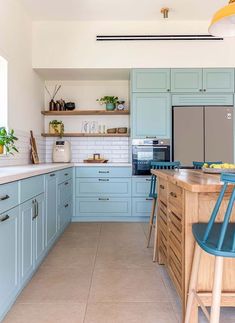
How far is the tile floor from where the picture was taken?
73.2 inches

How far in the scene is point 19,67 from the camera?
3789 mm

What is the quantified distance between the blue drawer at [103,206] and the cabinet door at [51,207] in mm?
1173

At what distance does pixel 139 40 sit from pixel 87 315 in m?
3.73

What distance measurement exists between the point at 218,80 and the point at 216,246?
142 inches

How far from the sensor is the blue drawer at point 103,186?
4.43 m

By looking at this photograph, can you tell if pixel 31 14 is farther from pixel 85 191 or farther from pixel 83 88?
pixel 85 191

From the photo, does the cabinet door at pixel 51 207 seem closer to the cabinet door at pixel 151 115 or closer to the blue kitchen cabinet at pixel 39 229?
the blue kitchen cabinet at pixel 39 229

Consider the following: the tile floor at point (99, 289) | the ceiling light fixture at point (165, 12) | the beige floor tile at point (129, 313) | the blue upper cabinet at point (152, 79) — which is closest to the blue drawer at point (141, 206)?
the tile floor at point (99, 289)

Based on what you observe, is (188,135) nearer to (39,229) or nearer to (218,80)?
(218,80)

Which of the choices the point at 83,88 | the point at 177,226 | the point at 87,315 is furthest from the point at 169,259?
the point at 83,88

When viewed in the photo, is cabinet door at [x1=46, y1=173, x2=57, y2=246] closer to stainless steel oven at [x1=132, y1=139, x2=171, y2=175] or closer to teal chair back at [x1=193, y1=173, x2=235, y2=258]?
stainless steel oven at [x1=132, y1=139, x2=171, y2=175]

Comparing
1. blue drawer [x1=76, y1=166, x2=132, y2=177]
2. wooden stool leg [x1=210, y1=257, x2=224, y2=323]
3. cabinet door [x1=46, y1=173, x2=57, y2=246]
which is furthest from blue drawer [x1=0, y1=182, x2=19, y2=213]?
blue drawer [x1=76, y1=166, x2=132, y2=177]

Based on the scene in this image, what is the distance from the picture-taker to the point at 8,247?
184 cm

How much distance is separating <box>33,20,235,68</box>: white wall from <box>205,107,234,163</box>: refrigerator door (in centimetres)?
78
